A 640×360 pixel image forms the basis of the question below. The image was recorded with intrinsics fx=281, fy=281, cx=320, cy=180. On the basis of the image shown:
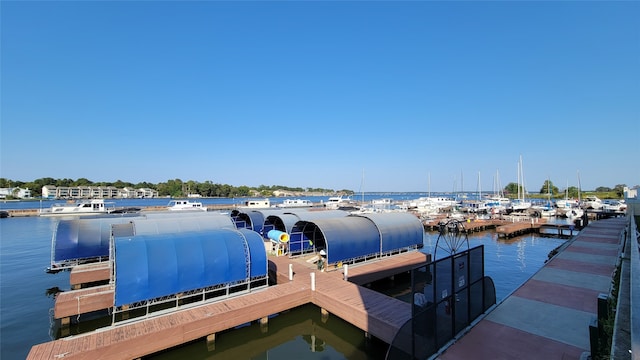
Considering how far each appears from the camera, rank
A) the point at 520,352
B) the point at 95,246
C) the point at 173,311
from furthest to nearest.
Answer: the point at 95,246
the point at 173,311
the point at 520,352

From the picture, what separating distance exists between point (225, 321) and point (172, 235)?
5.43m

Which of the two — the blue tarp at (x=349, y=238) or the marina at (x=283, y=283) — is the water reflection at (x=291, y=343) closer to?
the marina at (x=283, y=283)

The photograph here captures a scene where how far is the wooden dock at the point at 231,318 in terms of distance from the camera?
10195 mm

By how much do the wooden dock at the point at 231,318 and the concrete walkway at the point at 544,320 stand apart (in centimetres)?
325

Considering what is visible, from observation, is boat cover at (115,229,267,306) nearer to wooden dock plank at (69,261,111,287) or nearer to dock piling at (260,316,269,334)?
dock piling at (260,316,269,334)

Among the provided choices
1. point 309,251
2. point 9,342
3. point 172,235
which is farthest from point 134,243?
point 309,251

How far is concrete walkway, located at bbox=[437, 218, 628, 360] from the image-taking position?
892cm

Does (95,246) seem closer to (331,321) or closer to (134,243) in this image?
(134,243)

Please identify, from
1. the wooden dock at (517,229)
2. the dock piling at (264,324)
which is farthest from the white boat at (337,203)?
the dock piling at (264,324)

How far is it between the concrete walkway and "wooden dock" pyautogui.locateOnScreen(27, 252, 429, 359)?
3.25 meters

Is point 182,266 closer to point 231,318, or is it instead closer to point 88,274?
point 231,318

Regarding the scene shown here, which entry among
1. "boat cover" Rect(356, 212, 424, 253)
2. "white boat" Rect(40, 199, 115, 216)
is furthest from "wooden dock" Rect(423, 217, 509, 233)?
"white boat" Rect(40, 199, 115, 216)

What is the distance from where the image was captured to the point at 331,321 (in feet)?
50.1

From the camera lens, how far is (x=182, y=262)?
45.5 feet
